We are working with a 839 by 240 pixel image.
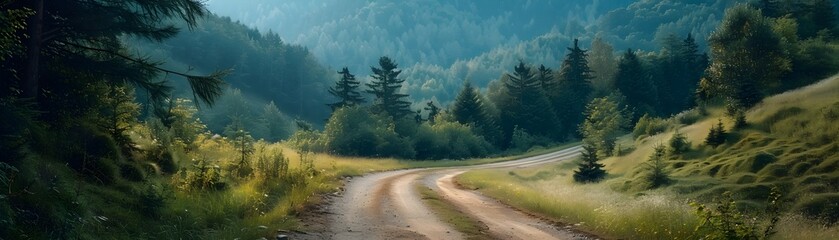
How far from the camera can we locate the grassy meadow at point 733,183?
519 inches

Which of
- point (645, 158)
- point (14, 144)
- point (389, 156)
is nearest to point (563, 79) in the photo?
point (389, 156)

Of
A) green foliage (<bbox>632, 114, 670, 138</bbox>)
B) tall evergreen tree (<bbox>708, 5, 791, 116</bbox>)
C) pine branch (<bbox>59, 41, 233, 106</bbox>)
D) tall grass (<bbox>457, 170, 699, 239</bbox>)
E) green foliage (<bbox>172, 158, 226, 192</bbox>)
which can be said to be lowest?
tall grass (<bbox>457, 170, 699, 239</bbox>)

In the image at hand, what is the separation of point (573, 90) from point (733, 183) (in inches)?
3405

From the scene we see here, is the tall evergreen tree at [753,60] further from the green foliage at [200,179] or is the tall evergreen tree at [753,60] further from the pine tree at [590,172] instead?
the green foliage at [200,179]

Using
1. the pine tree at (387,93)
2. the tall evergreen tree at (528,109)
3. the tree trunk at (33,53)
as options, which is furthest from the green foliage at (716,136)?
the tall evergreen tree at (528,109)

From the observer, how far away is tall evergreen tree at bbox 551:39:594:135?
345 feet

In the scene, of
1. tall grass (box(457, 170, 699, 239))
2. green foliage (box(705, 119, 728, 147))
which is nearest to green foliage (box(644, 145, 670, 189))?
green foliage (box(705, 119, 728, 147))

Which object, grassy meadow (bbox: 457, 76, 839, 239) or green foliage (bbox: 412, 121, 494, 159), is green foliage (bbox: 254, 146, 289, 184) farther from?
green foliage (bbox: 412, 121, 494, 159)

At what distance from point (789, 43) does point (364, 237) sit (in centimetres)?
5364

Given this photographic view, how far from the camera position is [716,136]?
3291cm

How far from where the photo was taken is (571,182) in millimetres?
36406

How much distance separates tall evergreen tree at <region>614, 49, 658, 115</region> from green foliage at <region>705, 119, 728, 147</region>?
74.1m

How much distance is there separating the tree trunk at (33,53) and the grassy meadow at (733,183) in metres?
12.6

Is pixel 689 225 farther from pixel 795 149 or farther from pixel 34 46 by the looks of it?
pixel 795 149
